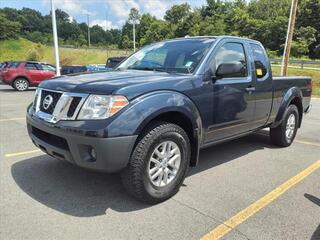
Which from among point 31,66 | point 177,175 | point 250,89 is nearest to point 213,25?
point 31,66

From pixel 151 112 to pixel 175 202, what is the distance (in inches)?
42.1

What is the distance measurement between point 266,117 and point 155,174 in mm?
2682

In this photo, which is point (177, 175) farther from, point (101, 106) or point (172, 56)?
point (172, 56)

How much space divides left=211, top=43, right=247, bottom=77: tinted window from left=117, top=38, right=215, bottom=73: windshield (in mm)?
185

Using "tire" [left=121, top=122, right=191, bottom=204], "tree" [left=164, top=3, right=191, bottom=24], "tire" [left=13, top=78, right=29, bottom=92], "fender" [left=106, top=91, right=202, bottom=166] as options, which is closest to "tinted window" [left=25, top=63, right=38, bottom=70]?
Answer: "tire" [left=13, top=78, right=29, bottom=92]

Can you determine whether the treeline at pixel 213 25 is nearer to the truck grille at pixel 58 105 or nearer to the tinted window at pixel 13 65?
the tinted window at pixel 13 65

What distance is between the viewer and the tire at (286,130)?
247 inches

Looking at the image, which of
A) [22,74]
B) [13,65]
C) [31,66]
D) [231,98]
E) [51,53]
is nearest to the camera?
[231,98]

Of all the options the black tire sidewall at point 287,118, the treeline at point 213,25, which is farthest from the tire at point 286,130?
the treeline at point 213,25

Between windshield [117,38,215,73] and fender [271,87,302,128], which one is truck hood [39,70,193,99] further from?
fender [271,87,302,128]

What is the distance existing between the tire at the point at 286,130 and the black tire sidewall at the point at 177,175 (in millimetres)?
2818

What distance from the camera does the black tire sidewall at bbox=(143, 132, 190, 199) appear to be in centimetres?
366

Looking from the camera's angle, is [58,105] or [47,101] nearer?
[58,105]

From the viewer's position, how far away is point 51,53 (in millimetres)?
64625
